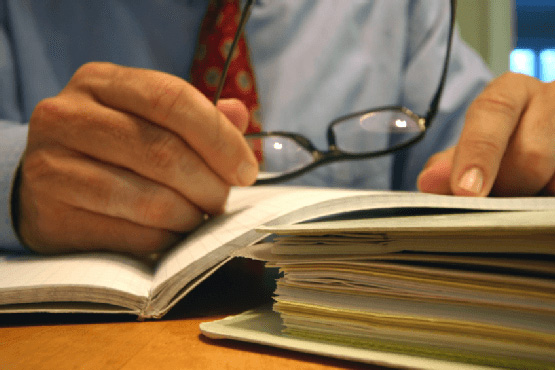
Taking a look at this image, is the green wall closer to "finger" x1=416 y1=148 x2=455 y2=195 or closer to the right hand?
"finger" x1=416 y1=148 x2=455 y2=195

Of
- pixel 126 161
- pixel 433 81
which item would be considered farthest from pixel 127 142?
pixel 433 81

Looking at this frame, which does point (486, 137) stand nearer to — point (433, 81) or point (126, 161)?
point (126, 161)

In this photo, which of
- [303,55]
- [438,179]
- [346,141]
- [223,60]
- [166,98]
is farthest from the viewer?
[303,55]

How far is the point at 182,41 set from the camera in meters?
0.94

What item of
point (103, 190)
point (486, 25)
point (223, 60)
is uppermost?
point (486, 25)

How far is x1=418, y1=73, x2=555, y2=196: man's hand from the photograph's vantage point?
403 mm

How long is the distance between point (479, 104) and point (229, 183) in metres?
0.31

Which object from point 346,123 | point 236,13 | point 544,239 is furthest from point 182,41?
point 544,239

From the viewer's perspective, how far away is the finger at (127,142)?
40 cm

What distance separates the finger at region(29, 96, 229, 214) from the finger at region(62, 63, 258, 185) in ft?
0.04

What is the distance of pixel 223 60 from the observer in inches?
32.7

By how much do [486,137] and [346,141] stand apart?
294 millimetres

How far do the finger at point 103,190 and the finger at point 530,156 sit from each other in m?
0.37

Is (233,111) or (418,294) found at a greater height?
(233,111)
